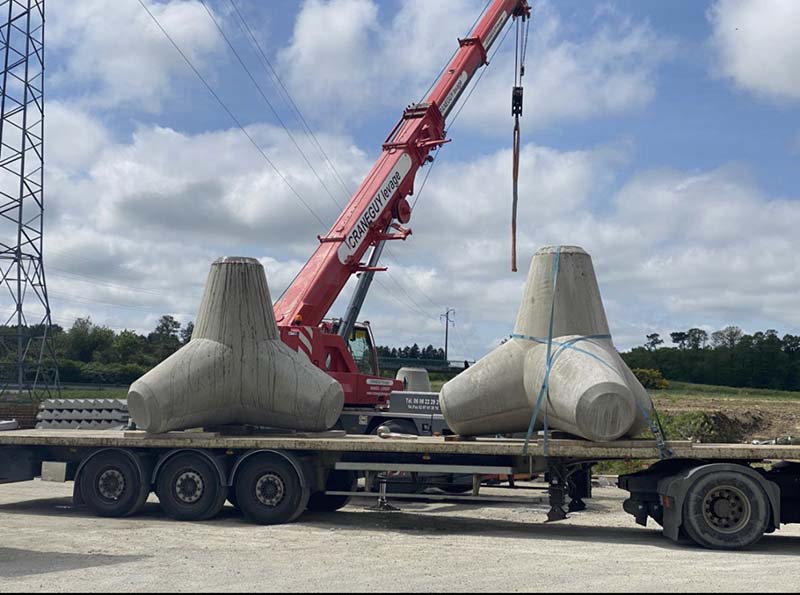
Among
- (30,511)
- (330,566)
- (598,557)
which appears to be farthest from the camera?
(30,511)

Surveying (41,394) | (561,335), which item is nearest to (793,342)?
(41,394)

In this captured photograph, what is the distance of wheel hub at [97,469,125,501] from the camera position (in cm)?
1366

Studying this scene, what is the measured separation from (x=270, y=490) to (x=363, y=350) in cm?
669

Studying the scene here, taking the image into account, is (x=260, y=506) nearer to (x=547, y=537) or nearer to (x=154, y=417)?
(x=154, y=417)

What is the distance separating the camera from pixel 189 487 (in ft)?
43.8

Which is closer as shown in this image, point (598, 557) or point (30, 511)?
point (598, 557)

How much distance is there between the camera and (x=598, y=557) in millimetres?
10430

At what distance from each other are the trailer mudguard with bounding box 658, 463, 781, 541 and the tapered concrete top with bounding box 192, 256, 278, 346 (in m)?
6.28

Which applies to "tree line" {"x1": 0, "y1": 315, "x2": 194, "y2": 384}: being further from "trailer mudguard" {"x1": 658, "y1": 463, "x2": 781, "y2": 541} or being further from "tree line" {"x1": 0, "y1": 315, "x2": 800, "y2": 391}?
"trailer mudguard" {"x1": 658, "y1": 463, "x2": 781, "y2": 541}

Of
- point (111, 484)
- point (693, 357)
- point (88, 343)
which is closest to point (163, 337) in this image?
point (88, 343)

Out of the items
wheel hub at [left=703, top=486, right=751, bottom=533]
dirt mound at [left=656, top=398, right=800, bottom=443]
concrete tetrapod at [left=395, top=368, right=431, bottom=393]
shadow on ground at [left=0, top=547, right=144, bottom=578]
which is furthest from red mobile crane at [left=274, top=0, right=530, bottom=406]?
dirt mound at [left=656, top=398, right=800, bottom=443]

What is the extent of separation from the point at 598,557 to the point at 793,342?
6935 cm

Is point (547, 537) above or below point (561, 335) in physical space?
below

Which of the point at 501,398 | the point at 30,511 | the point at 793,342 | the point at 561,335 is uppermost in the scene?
the point at 793,342
